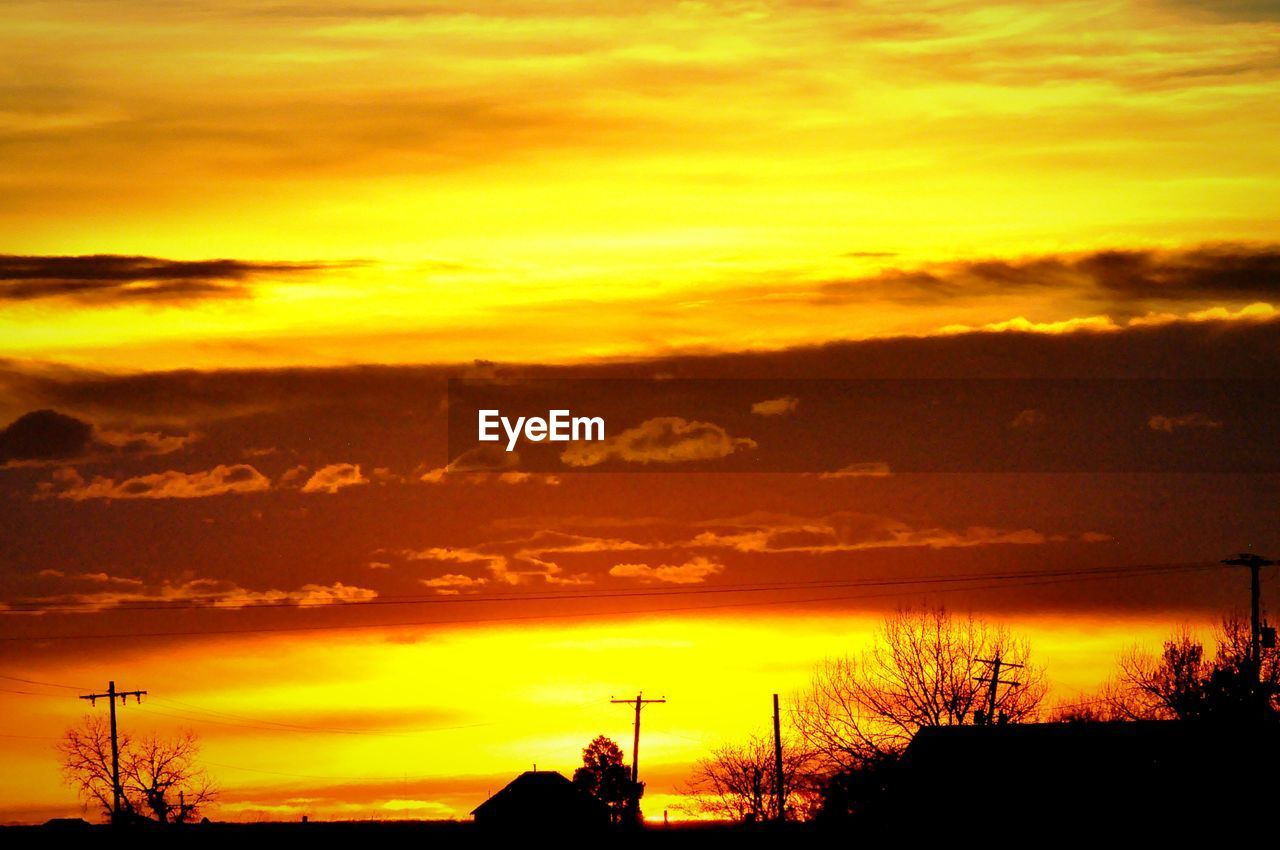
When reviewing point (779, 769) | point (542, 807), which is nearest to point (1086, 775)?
point (779, 769)

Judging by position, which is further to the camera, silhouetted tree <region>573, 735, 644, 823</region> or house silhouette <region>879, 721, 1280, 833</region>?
silhouetted tree <region>573, 735, 644, 823</region>

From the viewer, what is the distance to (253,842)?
279 feet

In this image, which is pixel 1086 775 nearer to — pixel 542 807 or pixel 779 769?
pixel 779 769

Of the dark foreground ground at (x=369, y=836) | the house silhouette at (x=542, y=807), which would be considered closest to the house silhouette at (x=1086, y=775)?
the dark foreground ground at (x=369, y=836)

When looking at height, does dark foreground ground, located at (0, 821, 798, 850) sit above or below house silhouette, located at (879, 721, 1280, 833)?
below

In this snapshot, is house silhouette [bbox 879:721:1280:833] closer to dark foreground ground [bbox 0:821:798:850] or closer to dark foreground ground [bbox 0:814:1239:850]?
dark foreground ground [bbox 0:814:1239:850]

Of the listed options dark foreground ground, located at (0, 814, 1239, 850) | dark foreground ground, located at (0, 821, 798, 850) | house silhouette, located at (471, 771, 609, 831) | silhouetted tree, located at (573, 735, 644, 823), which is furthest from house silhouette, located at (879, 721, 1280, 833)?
silhouetted tree, located at (573, 735, 644, 823)

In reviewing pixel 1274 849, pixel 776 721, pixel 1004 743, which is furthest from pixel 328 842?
pixel 1274 849

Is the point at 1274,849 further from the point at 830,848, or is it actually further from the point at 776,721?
the point at 776,721

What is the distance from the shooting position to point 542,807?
10706cm

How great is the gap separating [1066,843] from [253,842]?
126 ft

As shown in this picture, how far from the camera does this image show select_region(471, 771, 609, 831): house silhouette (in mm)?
104500

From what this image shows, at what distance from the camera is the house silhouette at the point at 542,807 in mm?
104500

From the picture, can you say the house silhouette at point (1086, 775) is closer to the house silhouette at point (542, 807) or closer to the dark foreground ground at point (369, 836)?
the dark foreground ground at point (369, 836)
